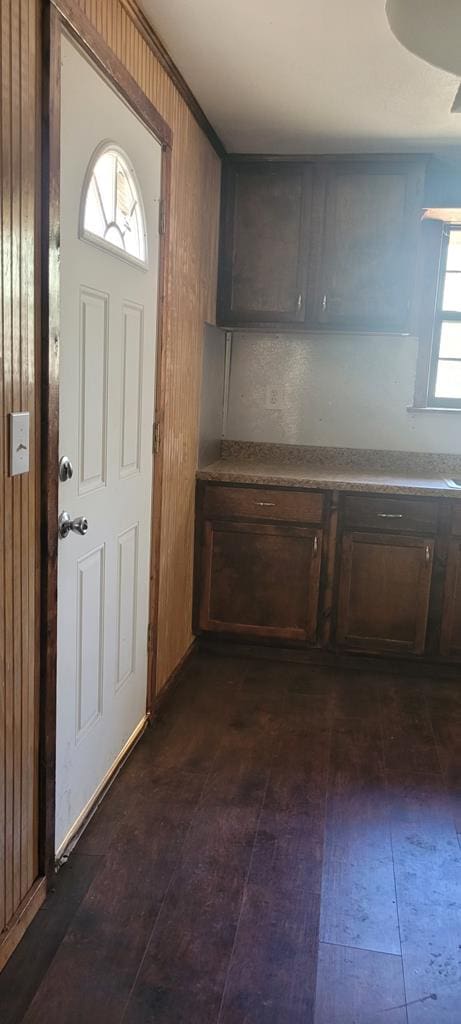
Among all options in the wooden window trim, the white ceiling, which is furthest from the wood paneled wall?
the wooden window trim

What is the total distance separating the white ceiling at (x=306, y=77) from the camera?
2189mm

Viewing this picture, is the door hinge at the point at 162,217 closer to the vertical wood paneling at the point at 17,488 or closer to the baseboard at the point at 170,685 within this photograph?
the vertical wood paneling at the point at 17,488

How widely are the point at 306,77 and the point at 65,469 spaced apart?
1.69 m

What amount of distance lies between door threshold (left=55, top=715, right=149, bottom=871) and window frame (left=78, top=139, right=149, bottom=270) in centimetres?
152

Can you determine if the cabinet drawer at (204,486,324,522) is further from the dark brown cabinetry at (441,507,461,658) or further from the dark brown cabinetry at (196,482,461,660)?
the dark brown cabinetry at (441,507,461,658)

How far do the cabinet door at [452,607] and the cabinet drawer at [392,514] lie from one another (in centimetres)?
14

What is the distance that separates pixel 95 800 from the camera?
2.25m

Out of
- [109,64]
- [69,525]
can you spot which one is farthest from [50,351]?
[109,64]

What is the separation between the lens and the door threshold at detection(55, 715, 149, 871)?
6.60 ft

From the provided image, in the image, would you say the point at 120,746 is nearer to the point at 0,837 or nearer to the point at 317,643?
the point at 0,837

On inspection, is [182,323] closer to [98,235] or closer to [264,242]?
[264,242]

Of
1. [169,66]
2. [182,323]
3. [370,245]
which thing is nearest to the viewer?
[169,66]

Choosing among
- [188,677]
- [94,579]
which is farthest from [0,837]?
[188,677]

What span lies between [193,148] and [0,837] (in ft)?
8.17
